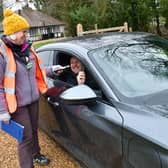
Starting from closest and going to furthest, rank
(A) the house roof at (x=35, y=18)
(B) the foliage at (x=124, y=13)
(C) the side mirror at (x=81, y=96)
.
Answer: (C) the side mirror at (x=81, y=96), (B) the foliage at (x=124, y=13), (A) the house roof at (x=35, y=18)

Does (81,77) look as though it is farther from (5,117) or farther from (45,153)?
(45,153)

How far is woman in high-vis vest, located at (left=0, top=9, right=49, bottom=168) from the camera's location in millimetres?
3029

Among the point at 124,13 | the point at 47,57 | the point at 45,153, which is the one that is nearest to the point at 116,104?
the point at 47,57

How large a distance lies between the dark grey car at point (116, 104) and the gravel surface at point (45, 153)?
378mm

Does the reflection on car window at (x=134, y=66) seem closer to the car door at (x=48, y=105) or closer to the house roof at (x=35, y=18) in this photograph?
the car door at (x=48, y=105)

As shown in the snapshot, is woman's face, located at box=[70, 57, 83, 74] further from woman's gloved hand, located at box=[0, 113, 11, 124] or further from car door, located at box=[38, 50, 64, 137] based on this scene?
woman's gloved hand, located at box=[0, 113, 11, 124]

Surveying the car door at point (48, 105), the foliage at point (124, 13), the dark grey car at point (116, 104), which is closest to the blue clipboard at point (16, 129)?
the dark grey car at point (116, 104)

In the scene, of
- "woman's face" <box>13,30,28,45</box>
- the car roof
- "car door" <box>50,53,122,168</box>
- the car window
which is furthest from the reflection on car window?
the car window

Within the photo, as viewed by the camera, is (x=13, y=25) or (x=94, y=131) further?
(x=13, y=25)

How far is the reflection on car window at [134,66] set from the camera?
2708 mm

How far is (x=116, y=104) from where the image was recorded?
8.32ft

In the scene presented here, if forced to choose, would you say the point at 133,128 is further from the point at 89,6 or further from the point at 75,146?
the point at 89,6

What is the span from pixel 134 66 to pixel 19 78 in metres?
1.08

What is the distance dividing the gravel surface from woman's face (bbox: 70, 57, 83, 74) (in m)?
1.12
